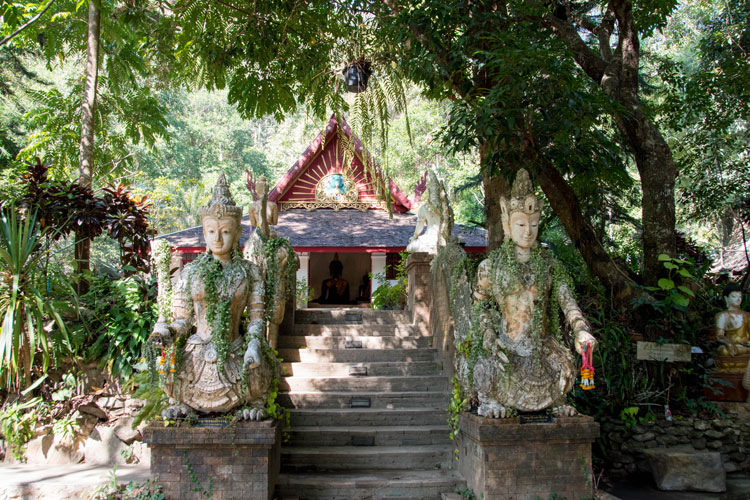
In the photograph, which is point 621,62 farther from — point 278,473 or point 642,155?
point 278,473

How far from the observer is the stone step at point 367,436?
596 cm

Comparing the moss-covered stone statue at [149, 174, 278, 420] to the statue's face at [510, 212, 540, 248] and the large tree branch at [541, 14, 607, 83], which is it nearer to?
the statue's face at [510, 212, 540, 248]

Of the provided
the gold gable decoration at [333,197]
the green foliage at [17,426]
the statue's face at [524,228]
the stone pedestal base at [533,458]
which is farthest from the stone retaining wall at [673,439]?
the gold gable decoration at [333,197]

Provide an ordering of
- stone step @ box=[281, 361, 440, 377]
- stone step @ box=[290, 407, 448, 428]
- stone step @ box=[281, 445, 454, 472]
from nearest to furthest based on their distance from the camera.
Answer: stone step @ box=[281, 445, 454, 472] < stone step @ box=[290, 407, 448, 428] < stone step @ box=[281, 361, 440, 377]

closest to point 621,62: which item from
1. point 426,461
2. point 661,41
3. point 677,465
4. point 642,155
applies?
point 642,155

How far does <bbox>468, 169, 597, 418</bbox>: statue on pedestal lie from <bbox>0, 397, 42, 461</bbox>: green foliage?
4.98 meters

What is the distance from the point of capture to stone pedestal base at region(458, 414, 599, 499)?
4.76m

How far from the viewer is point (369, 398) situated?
6.42 m

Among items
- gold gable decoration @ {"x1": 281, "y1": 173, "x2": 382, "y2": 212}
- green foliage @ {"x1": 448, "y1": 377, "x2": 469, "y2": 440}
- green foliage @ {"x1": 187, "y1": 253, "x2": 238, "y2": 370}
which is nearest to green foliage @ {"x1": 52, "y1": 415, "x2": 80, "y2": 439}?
green foliage @ {"x1": 187, "y1": 253, "x2": 238, "y2": 370}

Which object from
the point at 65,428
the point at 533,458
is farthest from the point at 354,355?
the point at 65,428

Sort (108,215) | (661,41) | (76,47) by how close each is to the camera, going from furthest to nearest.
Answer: (661,41)
(76,47)
(108,215)

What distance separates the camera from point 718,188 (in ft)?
34.2

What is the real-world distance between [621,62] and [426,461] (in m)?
5.95

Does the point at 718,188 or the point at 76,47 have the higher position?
the point at 76,47
